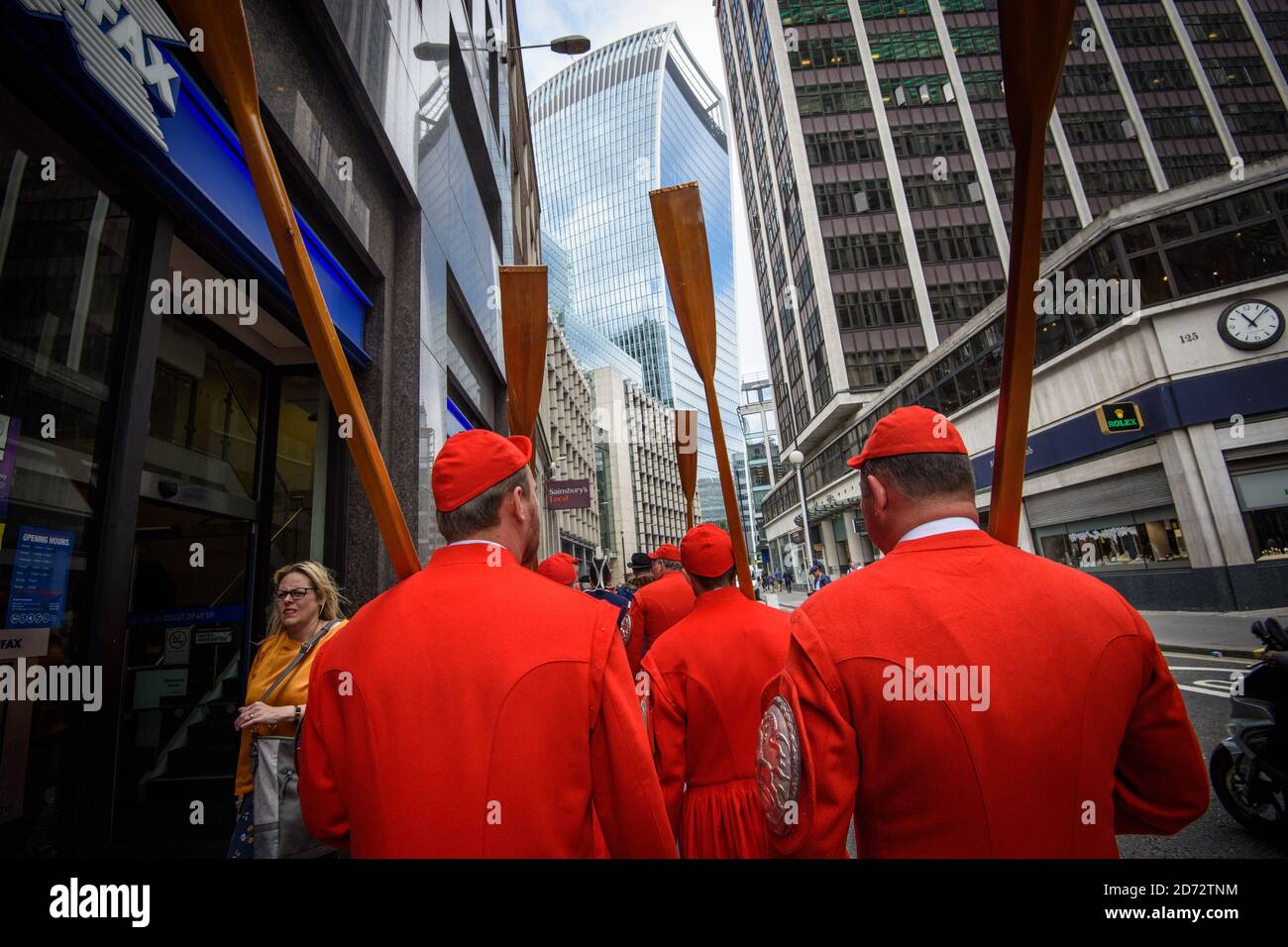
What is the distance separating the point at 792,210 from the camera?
42281 millimetres

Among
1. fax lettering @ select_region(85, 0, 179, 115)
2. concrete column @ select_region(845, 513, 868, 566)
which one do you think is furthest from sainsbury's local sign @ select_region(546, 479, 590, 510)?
concrete column @ select_region(845, 513, 868, 566)

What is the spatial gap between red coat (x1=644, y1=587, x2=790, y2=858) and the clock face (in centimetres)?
1819

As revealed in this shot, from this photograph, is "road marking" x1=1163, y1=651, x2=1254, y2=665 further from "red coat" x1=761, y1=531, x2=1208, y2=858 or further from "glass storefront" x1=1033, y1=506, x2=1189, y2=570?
"red coat" x1=761, y1=531, x2=1208, y2=858

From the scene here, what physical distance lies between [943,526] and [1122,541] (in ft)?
66.2

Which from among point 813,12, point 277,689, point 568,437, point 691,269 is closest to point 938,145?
point 813,12

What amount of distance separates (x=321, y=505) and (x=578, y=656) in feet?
18.1

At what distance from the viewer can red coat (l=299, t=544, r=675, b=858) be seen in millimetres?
1248

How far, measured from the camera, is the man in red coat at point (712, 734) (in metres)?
2.70

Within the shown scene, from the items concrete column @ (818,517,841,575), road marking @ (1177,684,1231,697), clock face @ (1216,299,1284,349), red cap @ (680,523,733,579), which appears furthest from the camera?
concrete column @ (818,517,841,575)

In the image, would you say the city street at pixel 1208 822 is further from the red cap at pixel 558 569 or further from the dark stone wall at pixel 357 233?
the dark stone wall at pixel 357 233

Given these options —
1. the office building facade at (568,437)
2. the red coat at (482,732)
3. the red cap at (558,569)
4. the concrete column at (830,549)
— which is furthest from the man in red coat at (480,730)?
the concrete column at (830,549)
